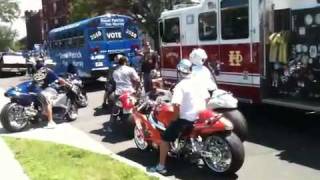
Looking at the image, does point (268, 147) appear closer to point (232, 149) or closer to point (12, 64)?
point (232, 149)

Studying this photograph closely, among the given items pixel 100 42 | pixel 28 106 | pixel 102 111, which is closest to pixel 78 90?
pixel 102 111

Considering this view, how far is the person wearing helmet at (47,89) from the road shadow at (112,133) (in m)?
1.32

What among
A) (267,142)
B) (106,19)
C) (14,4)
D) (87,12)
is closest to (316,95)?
(267,142)

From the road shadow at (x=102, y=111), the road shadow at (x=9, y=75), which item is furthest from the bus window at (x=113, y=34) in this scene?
the road shadow at (x=9, y=75)

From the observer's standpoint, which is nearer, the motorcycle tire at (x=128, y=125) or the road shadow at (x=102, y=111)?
the motorcycle tire at (x=128, y=125)

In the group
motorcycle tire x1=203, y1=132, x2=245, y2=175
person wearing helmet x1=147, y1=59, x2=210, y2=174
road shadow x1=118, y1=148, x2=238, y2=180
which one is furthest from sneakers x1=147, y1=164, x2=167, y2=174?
motorcycle tire x1=203, y1=132, x2=245, y2=175

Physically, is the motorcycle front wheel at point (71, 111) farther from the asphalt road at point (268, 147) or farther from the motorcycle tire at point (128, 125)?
the motorcycle tire at point (128, 125)

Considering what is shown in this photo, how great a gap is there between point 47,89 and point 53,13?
234 ft

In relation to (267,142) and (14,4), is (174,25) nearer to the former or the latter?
(267,142)

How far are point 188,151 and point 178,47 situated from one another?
6.16 metres

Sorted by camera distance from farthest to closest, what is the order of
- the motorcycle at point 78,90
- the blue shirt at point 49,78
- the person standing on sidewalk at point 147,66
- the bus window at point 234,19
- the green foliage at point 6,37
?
the green foliage at point 6,37 → the person standing on sidewalk at point 147,66 → the motorcycle at point 78,90 → the blue shirt at point 49,78 → the bus window at point 234,19

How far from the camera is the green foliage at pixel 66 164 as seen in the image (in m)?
7.70

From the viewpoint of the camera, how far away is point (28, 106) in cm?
1282

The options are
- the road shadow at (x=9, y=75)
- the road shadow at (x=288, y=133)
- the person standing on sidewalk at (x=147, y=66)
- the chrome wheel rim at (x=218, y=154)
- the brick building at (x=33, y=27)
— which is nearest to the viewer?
the chrome wheel rim at (x=218, y=154)
